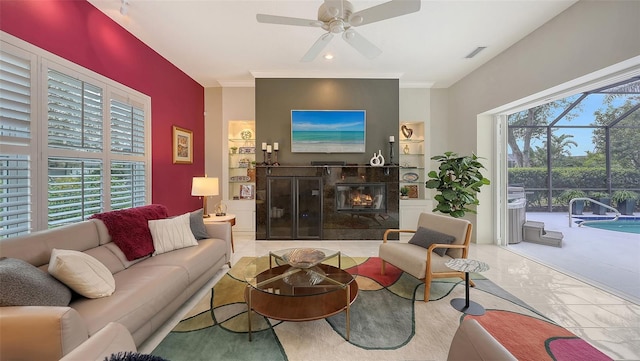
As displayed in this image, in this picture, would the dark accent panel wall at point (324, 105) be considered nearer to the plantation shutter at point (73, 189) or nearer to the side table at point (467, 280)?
the plantation shutter at point (73, 189)

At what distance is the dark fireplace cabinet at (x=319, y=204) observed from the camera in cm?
481

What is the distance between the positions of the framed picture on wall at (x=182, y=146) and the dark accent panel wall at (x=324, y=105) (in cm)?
128

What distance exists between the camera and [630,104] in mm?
2779

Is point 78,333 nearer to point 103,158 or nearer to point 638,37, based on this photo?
point 103,158

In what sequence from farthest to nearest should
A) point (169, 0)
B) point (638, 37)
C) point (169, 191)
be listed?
point (169, 191)
point (169, 0)
point (638, 37)

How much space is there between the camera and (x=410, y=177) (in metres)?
5.39

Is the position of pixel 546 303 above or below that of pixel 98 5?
below

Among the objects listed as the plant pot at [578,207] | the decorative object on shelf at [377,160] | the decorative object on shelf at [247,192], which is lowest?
the plant pot at [578,207]

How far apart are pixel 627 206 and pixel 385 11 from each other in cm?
375

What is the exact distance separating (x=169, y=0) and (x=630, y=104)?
529cm

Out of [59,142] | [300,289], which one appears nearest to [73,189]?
[59,142]

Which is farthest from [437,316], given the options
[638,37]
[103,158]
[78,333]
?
[103,158]

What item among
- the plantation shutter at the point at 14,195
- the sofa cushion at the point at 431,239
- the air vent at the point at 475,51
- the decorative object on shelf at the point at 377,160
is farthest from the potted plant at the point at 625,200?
the plantation shutter at the point at 14,195

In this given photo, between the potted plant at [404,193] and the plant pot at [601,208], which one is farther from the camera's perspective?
the potted plant at [404,193]
